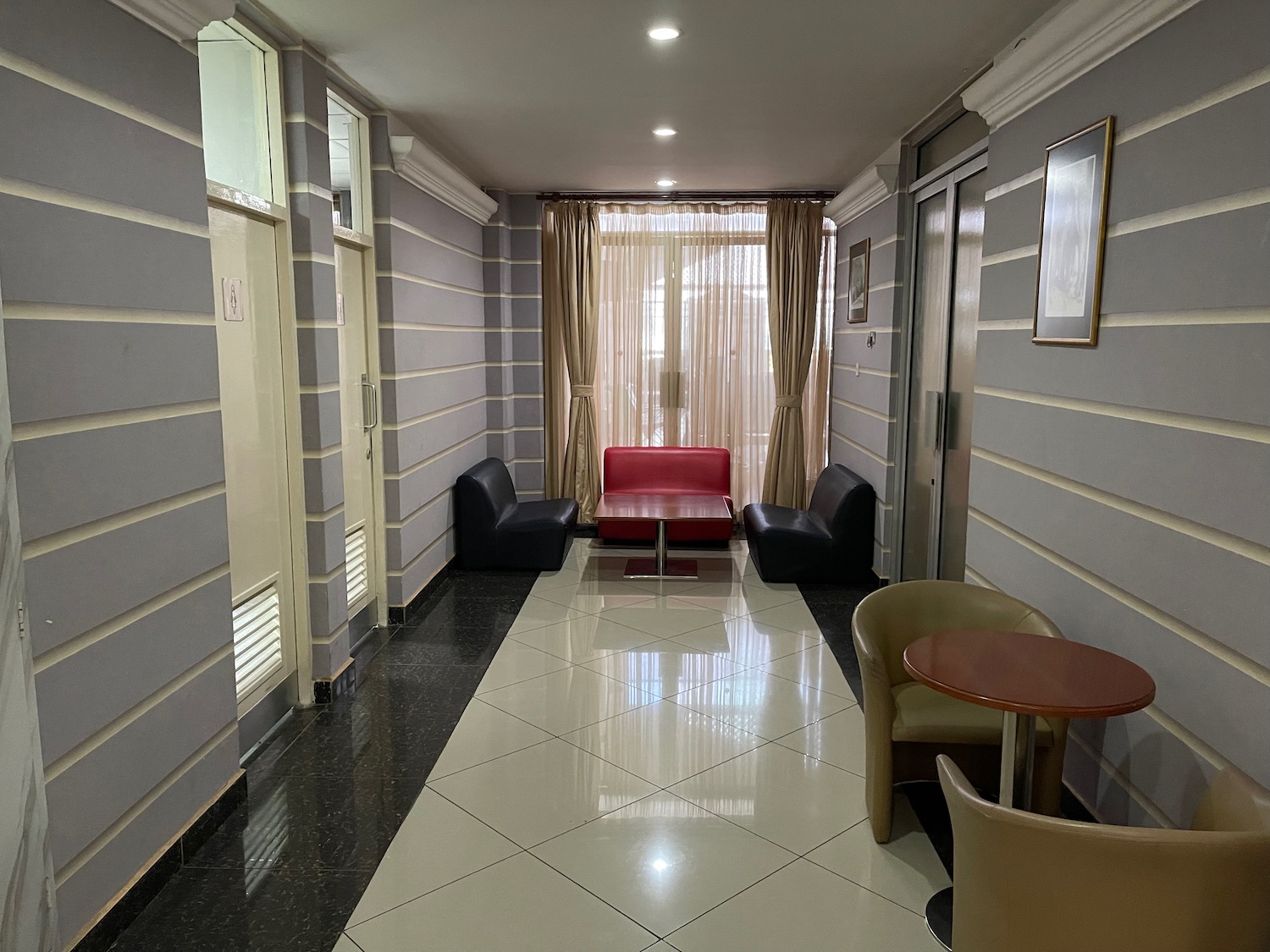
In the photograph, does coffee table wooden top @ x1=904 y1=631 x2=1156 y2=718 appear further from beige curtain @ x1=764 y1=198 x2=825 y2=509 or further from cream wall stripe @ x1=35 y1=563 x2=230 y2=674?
beige curtain @ x1=764 y1=198 x2=825 y2=509

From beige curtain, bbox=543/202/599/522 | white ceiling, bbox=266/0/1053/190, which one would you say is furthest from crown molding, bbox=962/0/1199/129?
beige curtain, bbox=543/202/599/522

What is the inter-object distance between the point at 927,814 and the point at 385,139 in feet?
13.8

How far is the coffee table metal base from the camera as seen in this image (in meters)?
6.19

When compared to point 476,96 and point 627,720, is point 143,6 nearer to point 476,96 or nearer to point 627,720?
point 476,96

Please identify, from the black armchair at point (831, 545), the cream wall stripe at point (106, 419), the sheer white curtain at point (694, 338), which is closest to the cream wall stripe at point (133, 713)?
the cream wall stripe at point (106, 419)

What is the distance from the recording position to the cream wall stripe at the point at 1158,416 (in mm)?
2107

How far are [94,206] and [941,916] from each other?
3030mm

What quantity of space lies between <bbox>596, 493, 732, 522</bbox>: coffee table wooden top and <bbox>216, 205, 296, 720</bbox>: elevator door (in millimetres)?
2659

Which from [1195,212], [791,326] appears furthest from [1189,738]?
[791,326]

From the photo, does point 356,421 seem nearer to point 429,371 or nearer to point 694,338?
point 429,371

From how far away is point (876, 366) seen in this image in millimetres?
5969

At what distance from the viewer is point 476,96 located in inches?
178

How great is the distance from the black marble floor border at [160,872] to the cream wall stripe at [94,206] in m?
1.86

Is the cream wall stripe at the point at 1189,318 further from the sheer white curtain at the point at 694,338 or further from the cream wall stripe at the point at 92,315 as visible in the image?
the sheer white curtain at the point at 694,338
